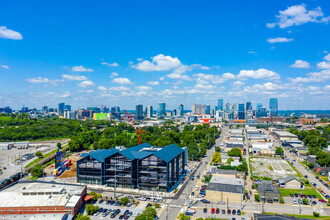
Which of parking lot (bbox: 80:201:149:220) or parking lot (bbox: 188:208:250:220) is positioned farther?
parking lot (bbox: 80:201:149:220)

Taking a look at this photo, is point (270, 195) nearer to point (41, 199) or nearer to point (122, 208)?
point (122, 208)

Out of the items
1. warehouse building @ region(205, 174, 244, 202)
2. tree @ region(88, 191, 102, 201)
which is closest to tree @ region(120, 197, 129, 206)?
tree @ region(88, 191, 102, 201)

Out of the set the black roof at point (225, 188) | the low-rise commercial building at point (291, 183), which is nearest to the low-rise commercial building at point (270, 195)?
the black roof at point (225, 188)

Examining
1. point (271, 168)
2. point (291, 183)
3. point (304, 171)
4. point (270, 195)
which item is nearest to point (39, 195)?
point (270, 195)

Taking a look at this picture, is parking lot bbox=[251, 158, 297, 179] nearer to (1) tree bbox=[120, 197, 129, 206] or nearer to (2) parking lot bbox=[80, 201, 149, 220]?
(2) parking lot bbox=[80, 201, 149, 220]

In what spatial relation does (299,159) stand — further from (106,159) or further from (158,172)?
(106,159)

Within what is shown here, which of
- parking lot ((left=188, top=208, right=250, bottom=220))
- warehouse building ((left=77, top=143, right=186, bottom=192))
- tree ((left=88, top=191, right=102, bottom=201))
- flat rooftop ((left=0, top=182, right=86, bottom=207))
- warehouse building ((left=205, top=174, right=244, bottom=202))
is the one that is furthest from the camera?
warehouse building ((left=77, top=143, right=186, bottom=192))

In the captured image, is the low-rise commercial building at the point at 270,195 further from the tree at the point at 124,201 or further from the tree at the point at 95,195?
the tree at the point at 95,195

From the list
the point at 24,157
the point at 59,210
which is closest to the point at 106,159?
the point at 59,210

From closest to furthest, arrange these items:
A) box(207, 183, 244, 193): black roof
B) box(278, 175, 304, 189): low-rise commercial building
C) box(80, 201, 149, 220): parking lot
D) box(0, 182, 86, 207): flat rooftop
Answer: box(0, 182, 86, 207): flat rooftop
box(80, 201, 149, 220): parking lot
box(207, 183, 244, 193): black roof
box(278, 175, 304, 189): low-rise commercial building
